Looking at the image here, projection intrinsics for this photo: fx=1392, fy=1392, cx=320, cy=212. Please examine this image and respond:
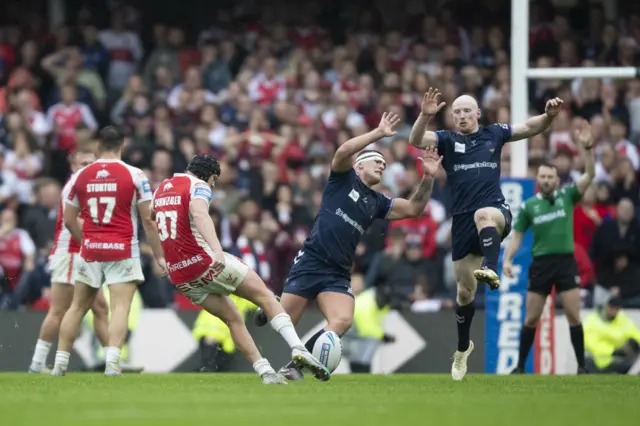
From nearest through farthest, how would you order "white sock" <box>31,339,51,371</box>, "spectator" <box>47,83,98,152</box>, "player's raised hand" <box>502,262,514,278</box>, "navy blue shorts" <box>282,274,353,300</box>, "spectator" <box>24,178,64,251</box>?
"navy blue shorts" <box>282,274,353,300</box>
"white sock" <box>31,339,51,371</box>
"player's raised hand" <box>502,262,514,278</box>
"spectator" <box>24,178,64,251</box>
"spectator" <box>47,83,98,152</box>

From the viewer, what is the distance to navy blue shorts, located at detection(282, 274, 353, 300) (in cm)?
1222

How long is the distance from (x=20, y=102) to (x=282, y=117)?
420cm

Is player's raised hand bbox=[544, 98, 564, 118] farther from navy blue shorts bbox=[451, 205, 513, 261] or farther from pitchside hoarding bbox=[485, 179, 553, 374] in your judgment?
pitchside hoarding bbox=[485, 179, 553, 374]

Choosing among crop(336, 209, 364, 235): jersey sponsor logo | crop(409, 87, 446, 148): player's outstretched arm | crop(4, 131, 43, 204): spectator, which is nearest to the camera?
crop(409, 87, 446, 148): player's outstretched arm

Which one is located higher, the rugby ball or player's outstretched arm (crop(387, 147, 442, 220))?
player's outstretched arm (crop(387, 147, 442, 220))

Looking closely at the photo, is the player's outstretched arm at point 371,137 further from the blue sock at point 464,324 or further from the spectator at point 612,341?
the spectator at point 612,341

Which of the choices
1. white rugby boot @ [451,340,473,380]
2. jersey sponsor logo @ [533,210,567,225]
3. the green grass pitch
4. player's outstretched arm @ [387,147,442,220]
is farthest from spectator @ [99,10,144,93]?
white rugby boot @ [451,340,473,380]

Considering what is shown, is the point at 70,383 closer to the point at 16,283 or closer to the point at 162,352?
the point at 162,352

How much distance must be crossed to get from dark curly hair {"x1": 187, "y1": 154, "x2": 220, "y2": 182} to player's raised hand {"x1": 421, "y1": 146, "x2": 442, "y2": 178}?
1.94 m

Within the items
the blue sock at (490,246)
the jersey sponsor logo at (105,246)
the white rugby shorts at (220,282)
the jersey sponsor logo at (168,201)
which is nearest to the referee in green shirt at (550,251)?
the blue sock at (490,246)

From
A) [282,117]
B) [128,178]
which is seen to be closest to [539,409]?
[128,178]

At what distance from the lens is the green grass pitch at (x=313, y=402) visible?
800cm

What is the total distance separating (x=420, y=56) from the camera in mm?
22984

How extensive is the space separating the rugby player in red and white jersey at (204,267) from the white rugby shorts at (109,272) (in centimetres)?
149
